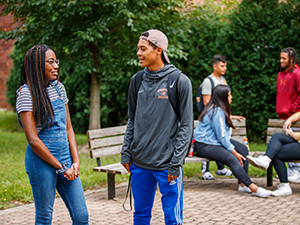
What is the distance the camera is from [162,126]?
2.90 m

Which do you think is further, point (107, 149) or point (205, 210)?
point (107, 149)

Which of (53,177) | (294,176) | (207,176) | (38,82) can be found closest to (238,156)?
(207,176)

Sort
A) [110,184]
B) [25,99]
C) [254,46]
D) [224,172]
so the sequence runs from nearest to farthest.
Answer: [25,99] < [110,184] < [224,172] < [254,46]

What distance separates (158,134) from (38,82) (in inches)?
40.0

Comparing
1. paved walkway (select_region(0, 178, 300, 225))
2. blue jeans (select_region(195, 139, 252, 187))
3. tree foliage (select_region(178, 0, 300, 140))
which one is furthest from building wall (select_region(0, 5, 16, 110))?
blue jeans (select_region(195, 139, 252, 187))

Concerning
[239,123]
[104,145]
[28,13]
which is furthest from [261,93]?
[28,13]

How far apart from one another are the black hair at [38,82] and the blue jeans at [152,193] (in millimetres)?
879

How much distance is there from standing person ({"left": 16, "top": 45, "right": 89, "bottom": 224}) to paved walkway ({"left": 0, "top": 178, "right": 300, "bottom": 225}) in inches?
63.5

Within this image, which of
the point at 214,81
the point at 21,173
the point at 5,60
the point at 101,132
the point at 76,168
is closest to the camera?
the point at 76,168

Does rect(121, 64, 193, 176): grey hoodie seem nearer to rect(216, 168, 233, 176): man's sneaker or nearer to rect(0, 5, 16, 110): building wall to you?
rect(216, 168, 233, 176): man's sneaker

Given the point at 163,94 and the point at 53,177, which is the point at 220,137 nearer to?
the point at 163,94

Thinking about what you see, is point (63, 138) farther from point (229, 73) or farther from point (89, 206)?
point (229, 73)

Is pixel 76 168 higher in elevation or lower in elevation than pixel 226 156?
higher

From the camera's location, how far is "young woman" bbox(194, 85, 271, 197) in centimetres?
538
